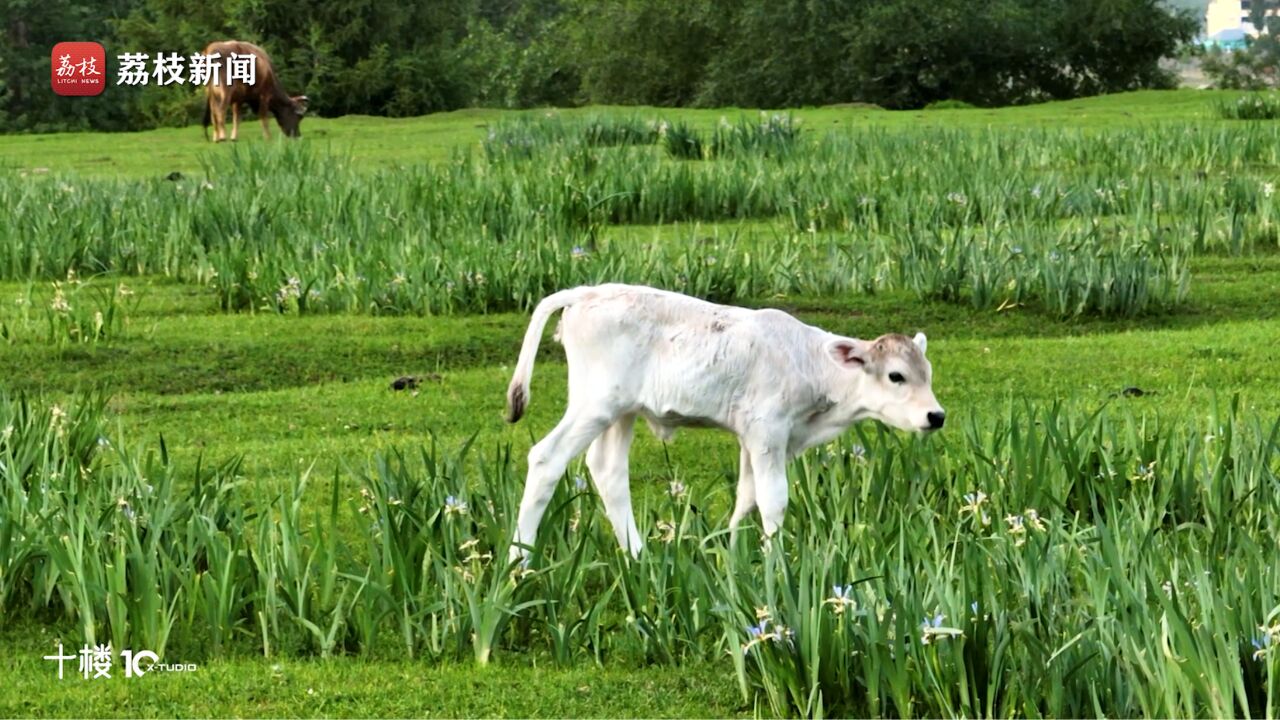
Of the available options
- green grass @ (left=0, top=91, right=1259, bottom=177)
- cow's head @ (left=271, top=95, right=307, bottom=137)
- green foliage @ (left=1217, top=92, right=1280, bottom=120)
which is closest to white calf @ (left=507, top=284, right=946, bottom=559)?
green grass @ (left=0, top=91, right=1259, bottom=177)

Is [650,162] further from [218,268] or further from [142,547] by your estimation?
[142,547]

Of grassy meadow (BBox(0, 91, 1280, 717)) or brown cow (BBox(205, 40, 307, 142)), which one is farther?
brown cow (BBox(205, 40, 307, 142))

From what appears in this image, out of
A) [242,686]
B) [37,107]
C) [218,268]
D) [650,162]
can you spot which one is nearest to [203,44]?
[37,107]

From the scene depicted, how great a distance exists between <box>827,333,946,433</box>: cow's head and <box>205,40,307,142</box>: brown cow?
2068 cm

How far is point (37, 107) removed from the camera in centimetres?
5203

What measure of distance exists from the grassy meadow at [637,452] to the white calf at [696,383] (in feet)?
0.43

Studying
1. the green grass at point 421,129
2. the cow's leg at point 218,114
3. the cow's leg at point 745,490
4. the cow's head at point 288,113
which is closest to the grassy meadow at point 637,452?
the cow's leg at point 745,490

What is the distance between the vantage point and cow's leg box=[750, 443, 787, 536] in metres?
5.35

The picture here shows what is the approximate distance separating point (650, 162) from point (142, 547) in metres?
10.3

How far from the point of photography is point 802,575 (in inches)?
172

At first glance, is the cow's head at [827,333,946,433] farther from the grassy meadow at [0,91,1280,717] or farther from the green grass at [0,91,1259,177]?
the green grass at [0,91,1259,177]

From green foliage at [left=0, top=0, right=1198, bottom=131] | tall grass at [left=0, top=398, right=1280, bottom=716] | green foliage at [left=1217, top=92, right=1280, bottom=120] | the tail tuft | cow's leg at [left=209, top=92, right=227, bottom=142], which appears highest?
green foliage at [left=0, top=0, right=1198, bottom=131]

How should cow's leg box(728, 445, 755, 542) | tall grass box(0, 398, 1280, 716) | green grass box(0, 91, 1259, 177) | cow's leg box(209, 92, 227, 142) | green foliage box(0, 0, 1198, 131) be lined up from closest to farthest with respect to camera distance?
1. tall grass box(0, 398, 1280, 716)
2. cow's leg box(728, 445, 755, 542)
3. green grass box(0, 91, 1259, 177)
4. cow's leg box(209, 92, 227, 142)
5. green foliage box(0, 0, 1198, 131)

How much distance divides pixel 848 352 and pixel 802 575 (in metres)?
1.24
